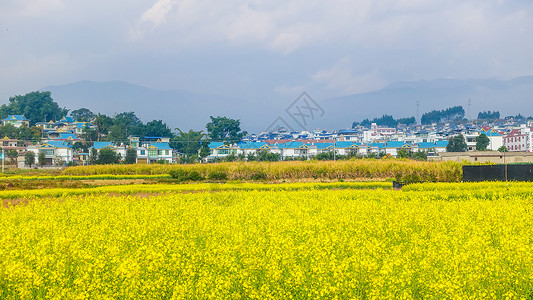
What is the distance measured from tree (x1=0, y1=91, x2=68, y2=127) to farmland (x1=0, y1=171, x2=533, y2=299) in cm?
11144

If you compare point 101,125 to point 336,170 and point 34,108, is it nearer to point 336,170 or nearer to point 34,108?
point 34,108

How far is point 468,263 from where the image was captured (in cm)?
676

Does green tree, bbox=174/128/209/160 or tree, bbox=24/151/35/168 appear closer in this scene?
tree, bbox=24/151/35/168

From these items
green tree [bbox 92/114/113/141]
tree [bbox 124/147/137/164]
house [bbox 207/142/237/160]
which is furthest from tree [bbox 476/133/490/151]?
green tree [bbox 92/114/113/141]

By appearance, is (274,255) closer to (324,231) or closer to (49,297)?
(324,231)

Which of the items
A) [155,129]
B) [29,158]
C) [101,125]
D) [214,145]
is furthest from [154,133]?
[29,158]

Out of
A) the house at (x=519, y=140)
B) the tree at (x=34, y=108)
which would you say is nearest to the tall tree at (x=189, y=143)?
the tree at (x=34, y=108)

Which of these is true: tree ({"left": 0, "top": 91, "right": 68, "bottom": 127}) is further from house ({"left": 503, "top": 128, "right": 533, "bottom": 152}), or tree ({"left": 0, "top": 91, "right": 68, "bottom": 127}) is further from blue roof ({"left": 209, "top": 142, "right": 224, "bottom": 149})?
house ({"left": 503, "top": 128, "right": 533, "bottom": 152})

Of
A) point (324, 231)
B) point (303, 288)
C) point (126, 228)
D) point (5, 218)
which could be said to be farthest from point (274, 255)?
point (5, 218)

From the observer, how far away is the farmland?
594 centimetres

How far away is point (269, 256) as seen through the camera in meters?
6.81

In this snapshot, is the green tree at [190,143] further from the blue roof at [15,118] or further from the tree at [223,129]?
the blue roof at [15,118]

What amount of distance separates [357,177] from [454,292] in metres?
23.0

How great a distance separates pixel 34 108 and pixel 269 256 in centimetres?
12028
